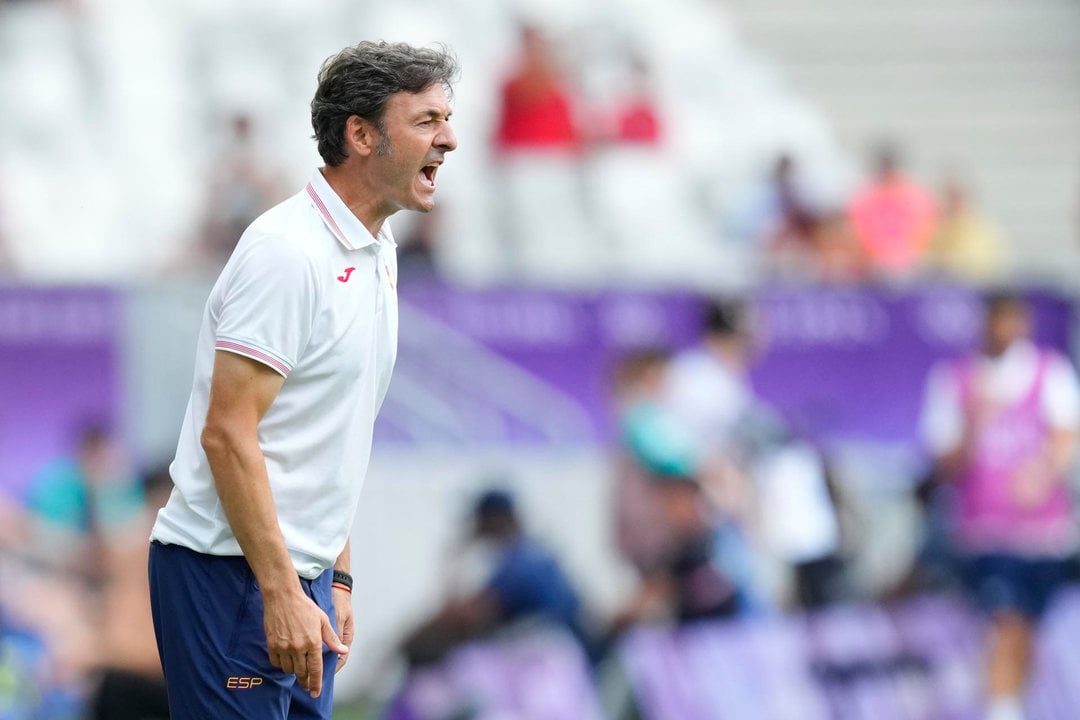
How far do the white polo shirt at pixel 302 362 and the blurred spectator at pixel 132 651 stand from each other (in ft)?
10.4

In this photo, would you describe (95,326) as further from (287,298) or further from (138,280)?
(287,298)

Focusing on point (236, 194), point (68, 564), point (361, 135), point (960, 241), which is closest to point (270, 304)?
point (361, 135)

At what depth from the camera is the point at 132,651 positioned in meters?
6.88

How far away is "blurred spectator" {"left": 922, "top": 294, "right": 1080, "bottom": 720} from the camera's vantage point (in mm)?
8969

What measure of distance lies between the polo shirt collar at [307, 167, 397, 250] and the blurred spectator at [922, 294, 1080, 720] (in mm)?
5901

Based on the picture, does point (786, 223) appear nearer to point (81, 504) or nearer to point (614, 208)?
point (614, 208)

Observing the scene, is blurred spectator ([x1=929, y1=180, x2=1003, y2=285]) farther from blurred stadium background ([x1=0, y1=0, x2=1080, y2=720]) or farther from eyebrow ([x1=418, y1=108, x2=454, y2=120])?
eyebrow ([x1=418, y1=108, x2=454, y2=120])

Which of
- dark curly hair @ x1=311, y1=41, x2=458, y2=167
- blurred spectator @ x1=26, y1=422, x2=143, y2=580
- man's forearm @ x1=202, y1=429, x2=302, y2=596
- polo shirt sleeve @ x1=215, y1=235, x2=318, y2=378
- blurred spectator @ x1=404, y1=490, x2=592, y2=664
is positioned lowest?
blurred spectator @ x1=404, y1=490, x2=592, y2=664

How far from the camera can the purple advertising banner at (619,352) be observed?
910cm

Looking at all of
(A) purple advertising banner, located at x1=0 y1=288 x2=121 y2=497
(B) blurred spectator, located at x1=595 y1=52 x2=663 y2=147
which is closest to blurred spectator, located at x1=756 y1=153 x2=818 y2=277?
(B) blurred spectator, located at x1=595 y1=52 x2=663 y2=147

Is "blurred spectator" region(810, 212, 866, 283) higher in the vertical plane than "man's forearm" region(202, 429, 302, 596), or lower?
lower

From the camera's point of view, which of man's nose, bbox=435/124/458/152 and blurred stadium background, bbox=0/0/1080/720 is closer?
man's nose, bbox=435/124/458/152

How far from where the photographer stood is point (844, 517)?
906 cm

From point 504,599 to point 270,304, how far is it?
509 cm
